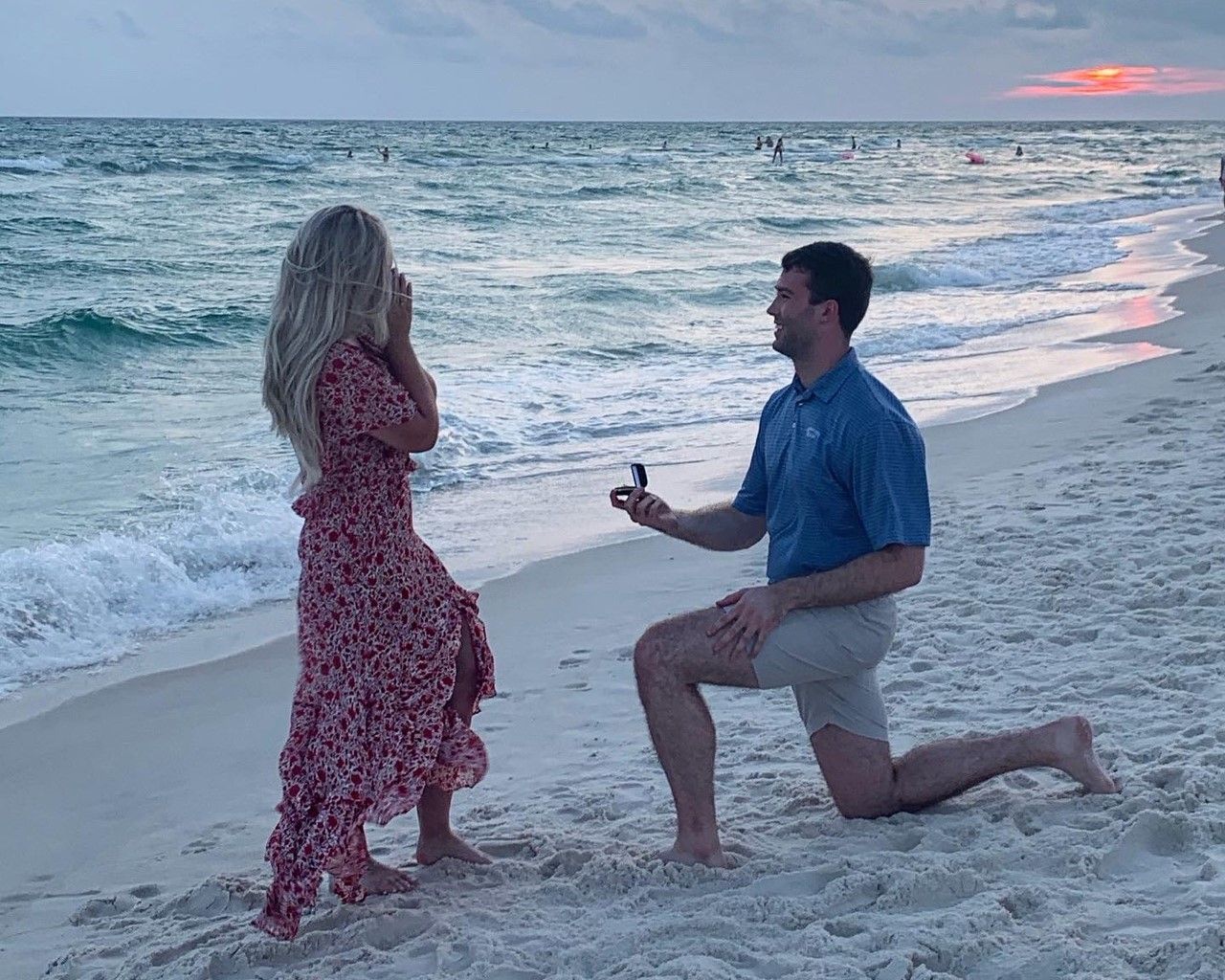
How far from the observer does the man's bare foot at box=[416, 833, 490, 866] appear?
12.1 feet

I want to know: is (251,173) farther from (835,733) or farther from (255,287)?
(835,733)

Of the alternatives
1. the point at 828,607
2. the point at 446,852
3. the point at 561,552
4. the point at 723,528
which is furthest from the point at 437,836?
Answer: the point at 561,552

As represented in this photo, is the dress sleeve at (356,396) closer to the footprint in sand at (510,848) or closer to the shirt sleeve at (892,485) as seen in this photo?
the shirt sleeve at (892,485)

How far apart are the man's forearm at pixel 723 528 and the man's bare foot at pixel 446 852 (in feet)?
3.25

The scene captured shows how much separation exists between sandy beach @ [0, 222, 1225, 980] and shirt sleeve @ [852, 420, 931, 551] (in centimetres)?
80

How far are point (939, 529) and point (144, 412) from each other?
7071 millimetres

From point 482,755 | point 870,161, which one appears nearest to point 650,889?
point 482,755

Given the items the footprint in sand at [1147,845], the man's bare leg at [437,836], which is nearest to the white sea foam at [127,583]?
the man's bare leg at [437,836]

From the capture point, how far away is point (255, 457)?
30.5ft

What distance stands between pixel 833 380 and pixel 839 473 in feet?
0.76

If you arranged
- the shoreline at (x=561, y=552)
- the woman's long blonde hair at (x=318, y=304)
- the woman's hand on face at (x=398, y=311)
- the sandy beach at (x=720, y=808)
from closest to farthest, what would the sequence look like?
1. the sandy beach at (x=720, y=808)
2. the woman's long blonde hair at (x=318, y=304)
3. the woman's hand on face at (x=398, y=311)
4. the shoreline at (x=561, y=552)

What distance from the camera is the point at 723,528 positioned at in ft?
12.3

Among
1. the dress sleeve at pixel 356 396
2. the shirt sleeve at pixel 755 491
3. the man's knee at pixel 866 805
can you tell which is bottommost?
the man's knee at pixel 866 805

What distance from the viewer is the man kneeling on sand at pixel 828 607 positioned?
3303 millimetres
